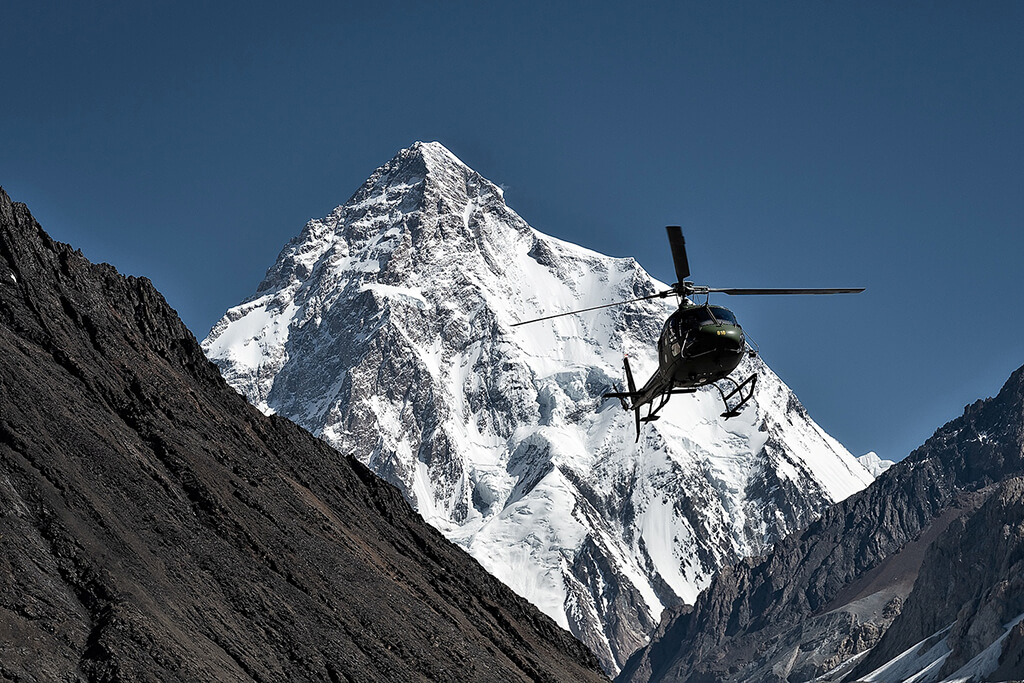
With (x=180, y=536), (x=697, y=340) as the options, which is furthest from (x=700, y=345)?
(x=180, y=536)

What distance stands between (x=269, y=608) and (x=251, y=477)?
1324 centimetres

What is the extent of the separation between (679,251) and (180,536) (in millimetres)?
27047

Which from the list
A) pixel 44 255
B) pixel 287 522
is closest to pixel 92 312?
pixel 44 255

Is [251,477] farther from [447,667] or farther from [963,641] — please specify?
[963,641]

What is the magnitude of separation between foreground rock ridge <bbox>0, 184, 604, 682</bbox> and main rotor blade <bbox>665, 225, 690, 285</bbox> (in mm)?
20495

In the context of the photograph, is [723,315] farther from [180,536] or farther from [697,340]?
[180,536]

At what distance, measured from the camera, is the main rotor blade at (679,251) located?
120 feet

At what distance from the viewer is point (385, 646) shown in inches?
2341

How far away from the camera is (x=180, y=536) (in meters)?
55.7

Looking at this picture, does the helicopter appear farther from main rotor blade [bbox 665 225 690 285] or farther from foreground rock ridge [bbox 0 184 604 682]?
foreground rock ridge [bbox 0 184 604 682]

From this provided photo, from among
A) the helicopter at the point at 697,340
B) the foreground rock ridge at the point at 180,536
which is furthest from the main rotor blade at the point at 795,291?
the foreground rock ridge at the point at 180,536

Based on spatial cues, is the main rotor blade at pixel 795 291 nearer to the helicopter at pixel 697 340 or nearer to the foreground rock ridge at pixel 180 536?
the helicopter at pixel 697 340

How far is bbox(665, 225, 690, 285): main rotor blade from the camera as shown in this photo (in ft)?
120

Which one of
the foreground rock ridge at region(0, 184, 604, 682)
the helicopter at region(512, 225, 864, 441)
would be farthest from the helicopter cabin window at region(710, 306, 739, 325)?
the foreground rock ridge at region(0, 184, 604, 682)
